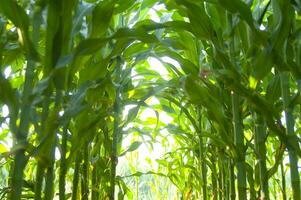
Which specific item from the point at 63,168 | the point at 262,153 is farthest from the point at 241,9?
the point at 63,168

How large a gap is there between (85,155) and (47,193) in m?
0.49

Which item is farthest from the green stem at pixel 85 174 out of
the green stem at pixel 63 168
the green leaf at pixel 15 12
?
the green leaf at pixel 15 12

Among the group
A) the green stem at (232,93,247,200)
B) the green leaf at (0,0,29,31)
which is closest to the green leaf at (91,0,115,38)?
the green leaf at (0,0,29,31)

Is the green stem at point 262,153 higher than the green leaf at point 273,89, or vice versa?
the green leaf at point 273,89

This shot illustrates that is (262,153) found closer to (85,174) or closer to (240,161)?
(240,161)

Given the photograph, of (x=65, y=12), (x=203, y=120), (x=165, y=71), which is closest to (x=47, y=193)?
(x=65, y=12)

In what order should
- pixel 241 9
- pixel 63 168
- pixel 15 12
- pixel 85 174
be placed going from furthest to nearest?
pixel 85 174, pixel 63 168, pixel 241 9, pixel 15 12

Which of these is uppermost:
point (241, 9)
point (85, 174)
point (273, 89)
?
point (241, 9)

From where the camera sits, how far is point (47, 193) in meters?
0.80

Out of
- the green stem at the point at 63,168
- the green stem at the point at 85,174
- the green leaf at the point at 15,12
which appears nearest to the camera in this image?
the green leaf at the point at 15,12

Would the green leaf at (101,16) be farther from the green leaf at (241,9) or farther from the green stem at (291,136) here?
the green stem at (291,136)

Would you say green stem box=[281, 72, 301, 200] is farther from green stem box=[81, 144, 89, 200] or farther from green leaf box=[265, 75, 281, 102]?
green stem box=[81, 144, 89, 200]

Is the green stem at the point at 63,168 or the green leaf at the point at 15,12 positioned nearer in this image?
the green leaf at the point at 15,12

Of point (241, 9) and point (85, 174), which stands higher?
point (241, 9)
